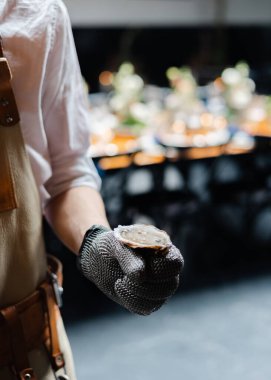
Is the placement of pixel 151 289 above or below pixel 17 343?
above

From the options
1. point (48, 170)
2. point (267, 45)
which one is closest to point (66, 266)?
point (48, 170)

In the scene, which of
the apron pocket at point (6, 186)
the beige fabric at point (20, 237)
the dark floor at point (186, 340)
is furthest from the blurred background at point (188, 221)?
the apron pocket at point (6, 186)

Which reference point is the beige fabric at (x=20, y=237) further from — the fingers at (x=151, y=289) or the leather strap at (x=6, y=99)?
the fingers at (x=151, y=289)

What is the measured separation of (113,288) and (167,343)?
7.85 ft

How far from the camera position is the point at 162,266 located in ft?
2.61

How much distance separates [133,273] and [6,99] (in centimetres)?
39

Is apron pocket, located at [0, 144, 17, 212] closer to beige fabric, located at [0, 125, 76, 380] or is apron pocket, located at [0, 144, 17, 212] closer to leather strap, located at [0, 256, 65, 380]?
beige fabric, located at [0, 125, 76, 380]

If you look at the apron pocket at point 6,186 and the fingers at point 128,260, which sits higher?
the apron pocket at point 6,186

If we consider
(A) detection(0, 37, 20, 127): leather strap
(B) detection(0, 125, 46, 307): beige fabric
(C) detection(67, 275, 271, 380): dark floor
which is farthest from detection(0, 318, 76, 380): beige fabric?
(C) detection(67, 275, 271, 380): dark floor

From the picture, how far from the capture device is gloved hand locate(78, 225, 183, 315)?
2.62ft

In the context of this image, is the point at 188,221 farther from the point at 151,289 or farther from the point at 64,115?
the point at 151,289

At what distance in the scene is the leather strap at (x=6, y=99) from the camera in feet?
3.08

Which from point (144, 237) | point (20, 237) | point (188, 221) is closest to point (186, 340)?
point (188, 221)

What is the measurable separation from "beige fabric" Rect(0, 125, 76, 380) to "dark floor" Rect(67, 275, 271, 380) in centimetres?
199
